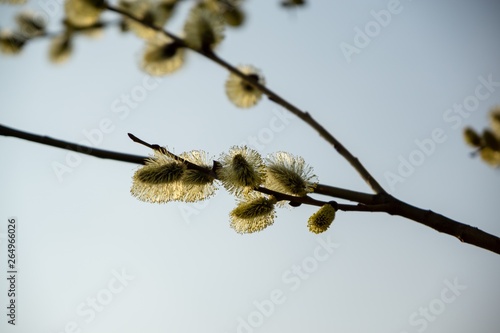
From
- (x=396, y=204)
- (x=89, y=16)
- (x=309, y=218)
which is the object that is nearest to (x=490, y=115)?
(x=396, y=204)

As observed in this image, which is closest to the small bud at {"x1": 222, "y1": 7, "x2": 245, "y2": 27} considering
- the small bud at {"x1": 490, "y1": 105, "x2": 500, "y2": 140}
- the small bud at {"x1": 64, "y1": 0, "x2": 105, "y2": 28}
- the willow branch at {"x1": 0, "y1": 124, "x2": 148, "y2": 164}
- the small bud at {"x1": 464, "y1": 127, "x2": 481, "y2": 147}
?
the small bud at {"x1": 64, "y1": 0, "x2": 105, "y2": 28}

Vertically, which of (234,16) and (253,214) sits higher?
(234,16)

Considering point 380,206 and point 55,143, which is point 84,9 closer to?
point 55,143

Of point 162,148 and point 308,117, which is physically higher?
point 162,148

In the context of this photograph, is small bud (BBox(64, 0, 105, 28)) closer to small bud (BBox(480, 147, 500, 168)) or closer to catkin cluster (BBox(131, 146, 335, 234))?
catkin cluster (BBox(131, 146, 335, 234))

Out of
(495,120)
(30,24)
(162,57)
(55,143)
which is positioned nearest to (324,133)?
(162,57)

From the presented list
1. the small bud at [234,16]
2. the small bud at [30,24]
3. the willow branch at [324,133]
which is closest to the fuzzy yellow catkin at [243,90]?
the willow branch at [324,133]

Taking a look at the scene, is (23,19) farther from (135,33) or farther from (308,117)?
(308,117)

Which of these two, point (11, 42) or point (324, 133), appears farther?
point (11, 42)
